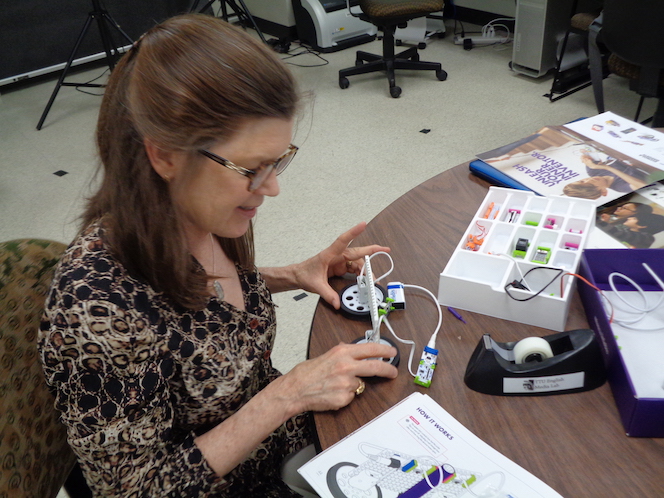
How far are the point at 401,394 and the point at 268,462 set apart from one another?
33 centimetres

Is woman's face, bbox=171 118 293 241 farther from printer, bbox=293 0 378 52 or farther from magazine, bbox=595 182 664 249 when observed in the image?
printer, bbox=293 0 378 52

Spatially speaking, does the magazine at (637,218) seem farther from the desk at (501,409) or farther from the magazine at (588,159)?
the desk at (501,409)

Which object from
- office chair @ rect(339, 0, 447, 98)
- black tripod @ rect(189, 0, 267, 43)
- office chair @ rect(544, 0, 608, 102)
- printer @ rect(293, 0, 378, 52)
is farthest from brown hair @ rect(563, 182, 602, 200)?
printer @ rect(293, 0, 378, 52)

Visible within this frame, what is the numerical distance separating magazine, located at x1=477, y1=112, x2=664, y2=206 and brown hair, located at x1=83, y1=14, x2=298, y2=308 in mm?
605

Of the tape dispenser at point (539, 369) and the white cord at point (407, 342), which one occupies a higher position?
the tape dispenser at point (539, 369)

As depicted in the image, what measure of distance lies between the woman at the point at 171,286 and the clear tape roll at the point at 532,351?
0.58 feet

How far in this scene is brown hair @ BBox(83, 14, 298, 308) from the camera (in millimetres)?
727

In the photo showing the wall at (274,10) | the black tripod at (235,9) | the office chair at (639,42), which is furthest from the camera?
the wall at (274,10)

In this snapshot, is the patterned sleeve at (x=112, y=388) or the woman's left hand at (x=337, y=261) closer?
the patterned sleeve at (x=112, y=388)

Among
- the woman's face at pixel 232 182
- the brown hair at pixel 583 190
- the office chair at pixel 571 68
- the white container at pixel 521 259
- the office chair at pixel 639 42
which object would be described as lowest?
the office chair at pixel 571 68

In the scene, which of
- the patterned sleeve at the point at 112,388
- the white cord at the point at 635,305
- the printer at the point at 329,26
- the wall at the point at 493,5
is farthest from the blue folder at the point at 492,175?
the wall at the point at 493,5

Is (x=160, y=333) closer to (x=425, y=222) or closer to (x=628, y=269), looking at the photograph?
(x=425, y=222)

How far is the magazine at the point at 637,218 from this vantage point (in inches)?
A: 39.2

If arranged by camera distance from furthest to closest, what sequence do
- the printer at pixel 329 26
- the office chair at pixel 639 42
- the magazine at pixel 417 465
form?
1. the printer at pixel 329 26
2. the office chair at pixel 639 42
3. the magazine at pixel 417 465
